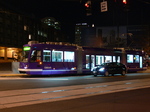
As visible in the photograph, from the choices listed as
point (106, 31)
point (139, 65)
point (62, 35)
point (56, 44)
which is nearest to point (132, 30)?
point (106, 31)

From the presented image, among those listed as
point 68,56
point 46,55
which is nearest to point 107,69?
point 68,56

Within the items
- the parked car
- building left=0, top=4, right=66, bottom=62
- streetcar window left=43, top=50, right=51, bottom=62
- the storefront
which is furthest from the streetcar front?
the storefront

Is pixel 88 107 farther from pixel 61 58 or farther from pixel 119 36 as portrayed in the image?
pixel 119 36

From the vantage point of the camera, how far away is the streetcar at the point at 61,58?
66.4 feet

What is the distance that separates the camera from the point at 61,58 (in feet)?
71.9

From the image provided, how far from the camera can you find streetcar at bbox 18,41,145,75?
20.2 meters

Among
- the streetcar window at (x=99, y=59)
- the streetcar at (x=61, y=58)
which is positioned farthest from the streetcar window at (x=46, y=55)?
the streetcar window at (x=99, y=59)

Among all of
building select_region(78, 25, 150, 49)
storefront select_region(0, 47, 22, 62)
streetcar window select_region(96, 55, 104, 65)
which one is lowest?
streetcar window select_region(96, 55, 104, 65)

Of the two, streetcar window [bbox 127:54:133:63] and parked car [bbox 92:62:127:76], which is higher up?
streetcar window [bbox 127:54:133:63]

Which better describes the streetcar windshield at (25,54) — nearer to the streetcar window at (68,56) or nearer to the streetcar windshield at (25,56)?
the streetcar windshield at (25,56)

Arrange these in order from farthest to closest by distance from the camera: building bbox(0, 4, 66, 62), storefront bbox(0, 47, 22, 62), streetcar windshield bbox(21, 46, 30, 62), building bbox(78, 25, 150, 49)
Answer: storefront bbox(0, 47, 22, 62) → building bbox(0, 4, 66, 62) → building bbox(78, 25, 150, 49) → streetcar windshield bbox(21, 46, 30, 62)

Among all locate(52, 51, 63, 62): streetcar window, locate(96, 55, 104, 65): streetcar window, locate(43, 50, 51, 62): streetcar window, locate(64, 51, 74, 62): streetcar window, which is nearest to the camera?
locate(43, 50, 51, 62): streetcar window

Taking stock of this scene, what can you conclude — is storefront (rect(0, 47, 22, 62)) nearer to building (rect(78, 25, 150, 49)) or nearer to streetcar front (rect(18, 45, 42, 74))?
building (rect(78, 25, 150, 49))

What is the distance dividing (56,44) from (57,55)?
3.81ft
